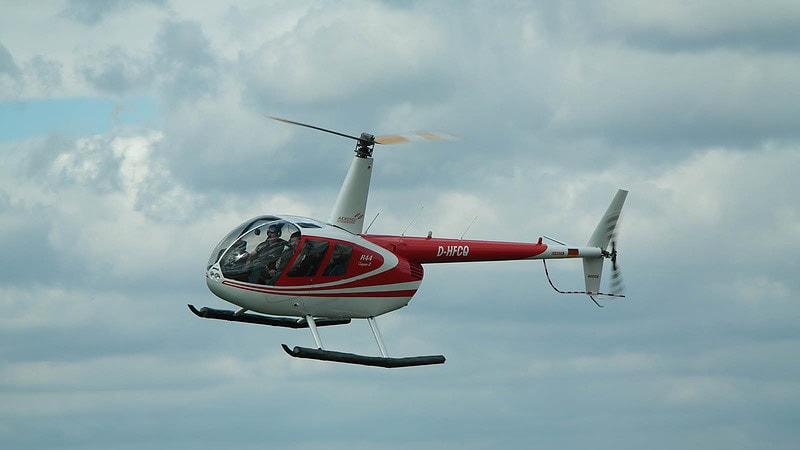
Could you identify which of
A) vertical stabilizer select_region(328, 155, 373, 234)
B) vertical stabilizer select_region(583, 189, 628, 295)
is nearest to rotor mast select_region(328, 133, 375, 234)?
vertical stabilizer select_region(328, 155, 373, 234)

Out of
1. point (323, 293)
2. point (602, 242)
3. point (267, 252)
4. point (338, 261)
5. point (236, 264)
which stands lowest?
point (323, 293)

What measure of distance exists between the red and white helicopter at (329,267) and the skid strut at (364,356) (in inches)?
1.3

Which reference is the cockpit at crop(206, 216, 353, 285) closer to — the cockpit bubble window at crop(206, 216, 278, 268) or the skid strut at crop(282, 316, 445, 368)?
the cockpit bubble window at crop(206, 216, 278, 268)

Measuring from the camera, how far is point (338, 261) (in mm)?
43062

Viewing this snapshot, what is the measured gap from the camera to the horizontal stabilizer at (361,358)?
40.4 m

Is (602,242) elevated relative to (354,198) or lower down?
elevated

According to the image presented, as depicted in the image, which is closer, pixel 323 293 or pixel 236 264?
pixel 236 264

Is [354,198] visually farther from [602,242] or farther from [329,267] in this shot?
[602,242]

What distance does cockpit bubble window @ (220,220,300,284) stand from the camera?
136ft

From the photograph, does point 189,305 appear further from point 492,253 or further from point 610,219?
point 610,219

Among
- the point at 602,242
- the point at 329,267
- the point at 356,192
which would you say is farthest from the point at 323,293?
the point at 602,242

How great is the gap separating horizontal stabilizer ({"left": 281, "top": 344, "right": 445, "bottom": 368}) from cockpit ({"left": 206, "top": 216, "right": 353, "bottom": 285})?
9.03ft

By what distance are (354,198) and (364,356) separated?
19.4ft

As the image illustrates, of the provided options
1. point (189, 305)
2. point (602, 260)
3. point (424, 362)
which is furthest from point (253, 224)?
point (602, 260)
